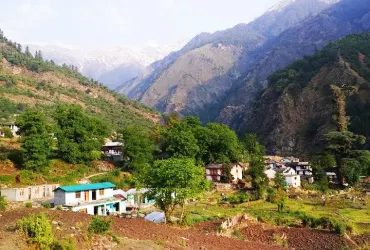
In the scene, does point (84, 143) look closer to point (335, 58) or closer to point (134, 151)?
point (134, 151)

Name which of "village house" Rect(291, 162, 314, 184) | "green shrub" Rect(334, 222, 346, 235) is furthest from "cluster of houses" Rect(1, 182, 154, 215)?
"village house" Rect(291, 162, 314, 184)

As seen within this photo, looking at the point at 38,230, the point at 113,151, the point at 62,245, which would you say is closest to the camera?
the point at 62,245

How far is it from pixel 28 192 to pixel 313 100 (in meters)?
108

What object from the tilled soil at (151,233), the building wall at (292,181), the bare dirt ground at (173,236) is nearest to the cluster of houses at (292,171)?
the building wall at (292,181)

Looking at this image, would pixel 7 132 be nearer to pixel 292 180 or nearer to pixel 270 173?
pixel 270 173

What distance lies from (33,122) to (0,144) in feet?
41.8

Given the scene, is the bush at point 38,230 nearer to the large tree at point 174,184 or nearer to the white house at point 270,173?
the large tree at point 174,184

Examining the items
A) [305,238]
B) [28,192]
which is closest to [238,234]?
[305,238]

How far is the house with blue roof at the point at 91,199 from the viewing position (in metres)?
41.5

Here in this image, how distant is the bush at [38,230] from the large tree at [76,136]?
127 feet

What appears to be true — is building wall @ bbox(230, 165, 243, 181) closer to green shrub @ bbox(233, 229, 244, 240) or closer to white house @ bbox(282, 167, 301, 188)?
white house @ bbox(282, 167, 301, 188)

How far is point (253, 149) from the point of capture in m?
85.7

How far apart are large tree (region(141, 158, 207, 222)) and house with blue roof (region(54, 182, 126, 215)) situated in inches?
330

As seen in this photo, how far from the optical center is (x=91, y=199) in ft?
145
